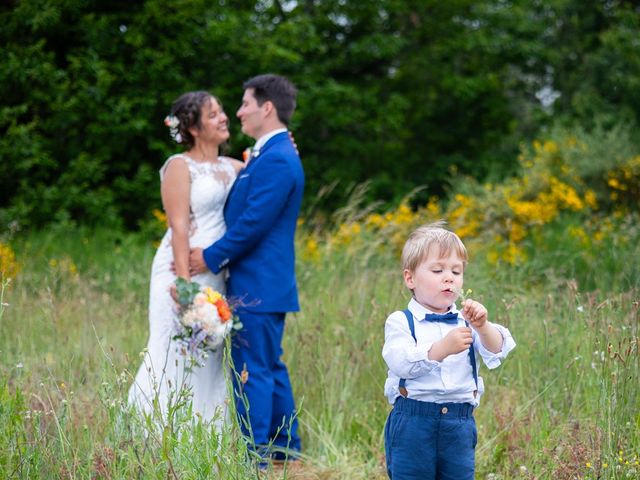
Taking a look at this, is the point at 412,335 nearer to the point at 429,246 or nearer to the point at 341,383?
the point at 429,246

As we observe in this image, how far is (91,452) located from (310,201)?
10466 mm

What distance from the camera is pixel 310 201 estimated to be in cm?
1344

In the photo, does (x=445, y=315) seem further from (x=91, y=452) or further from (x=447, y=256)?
(x=91, y=452)

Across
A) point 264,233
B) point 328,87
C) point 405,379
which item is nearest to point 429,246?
point 405,379

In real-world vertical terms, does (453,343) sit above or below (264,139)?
below

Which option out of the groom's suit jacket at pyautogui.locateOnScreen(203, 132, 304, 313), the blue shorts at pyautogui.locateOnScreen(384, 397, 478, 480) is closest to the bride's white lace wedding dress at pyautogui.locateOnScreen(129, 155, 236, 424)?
the groom's suit jacket at pyautogui.locateOnScreen(203, 132, 304, 313)

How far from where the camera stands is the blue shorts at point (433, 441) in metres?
2.87

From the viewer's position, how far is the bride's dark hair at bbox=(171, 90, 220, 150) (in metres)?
4.62

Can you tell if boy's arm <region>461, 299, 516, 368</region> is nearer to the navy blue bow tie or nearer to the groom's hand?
the navy blue bow tie

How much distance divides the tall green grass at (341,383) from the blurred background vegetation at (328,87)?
380 centimetres

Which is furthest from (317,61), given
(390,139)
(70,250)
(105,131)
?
(70,250)

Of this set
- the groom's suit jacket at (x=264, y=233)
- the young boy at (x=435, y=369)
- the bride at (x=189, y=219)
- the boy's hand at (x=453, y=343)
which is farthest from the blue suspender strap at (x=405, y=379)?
the bride at (x=189, y=219)

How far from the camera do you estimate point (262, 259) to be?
4.50 meters

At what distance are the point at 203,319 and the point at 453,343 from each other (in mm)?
1718
